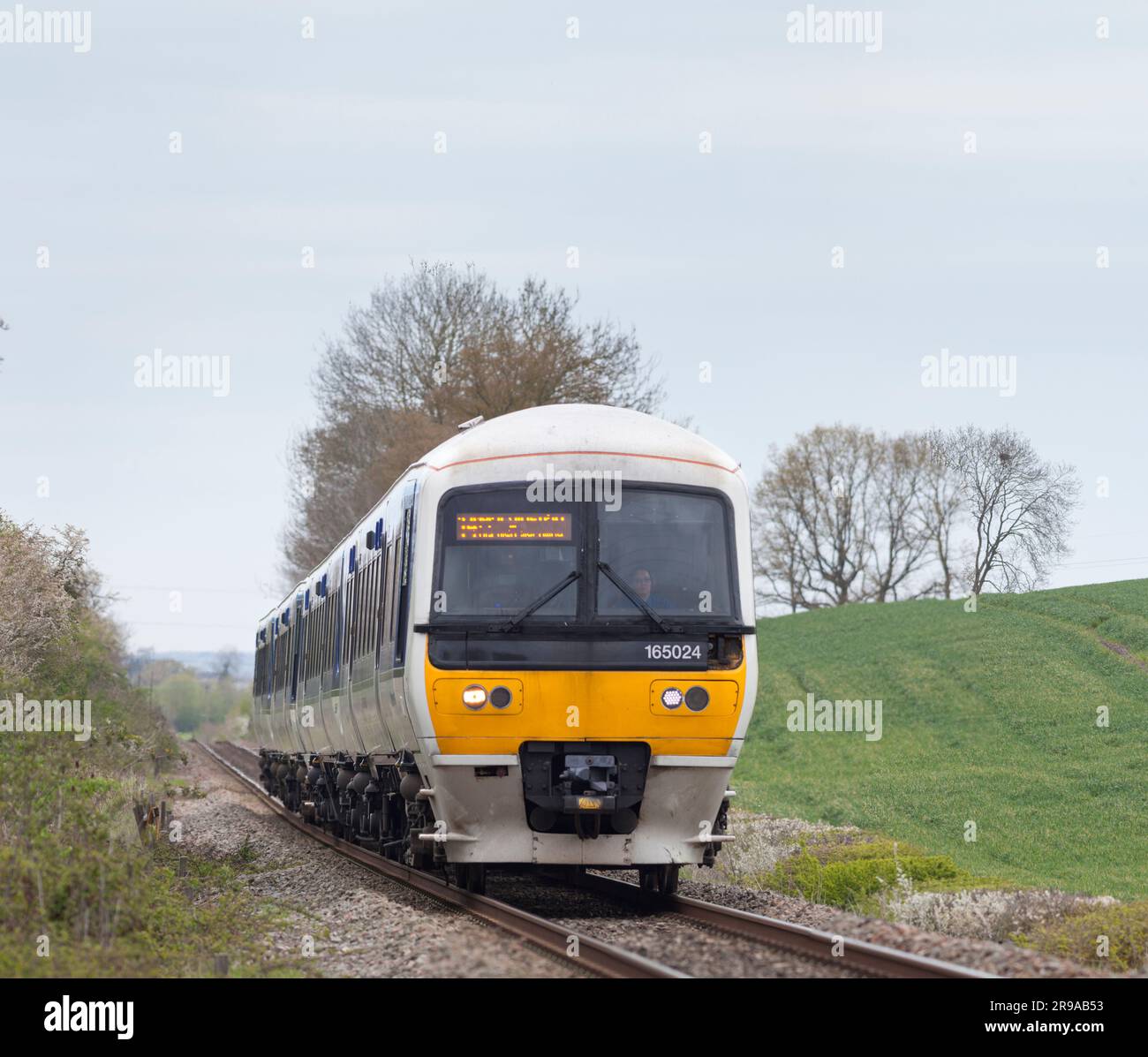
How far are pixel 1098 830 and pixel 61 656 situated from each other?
55.3ft

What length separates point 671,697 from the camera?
12.1 metres

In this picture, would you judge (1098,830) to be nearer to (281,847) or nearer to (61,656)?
(281,847)

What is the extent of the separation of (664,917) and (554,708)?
1796 millimetres

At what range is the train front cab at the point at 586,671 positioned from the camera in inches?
→ 473

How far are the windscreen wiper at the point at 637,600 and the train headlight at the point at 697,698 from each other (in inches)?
17.7

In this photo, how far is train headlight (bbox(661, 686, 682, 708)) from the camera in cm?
1210

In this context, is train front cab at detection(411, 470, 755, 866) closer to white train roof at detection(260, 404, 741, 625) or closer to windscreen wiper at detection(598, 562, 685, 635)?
windscreen wiper at detection(598, 562, 685, 635)

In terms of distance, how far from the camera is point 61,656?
28.4m

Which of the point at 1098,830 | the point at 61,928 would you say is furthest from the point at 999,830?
the point at 61,928

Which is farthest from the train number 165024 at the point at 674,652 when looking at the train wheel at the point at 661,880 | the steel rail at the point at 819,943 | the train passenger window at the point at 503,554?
the train wheel at the point at 661,880

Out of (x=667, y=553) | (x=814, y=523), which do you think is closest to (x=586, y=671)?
(x=667, y=553)

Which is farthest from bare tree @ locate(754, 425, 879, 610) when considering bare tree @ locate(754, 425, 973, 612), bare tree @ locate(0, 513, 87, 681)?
bare tree @ locate(0, 513, 87, 681)

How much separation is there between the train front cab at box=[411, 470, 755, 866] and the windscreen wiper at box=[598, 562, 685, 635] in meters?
0.01

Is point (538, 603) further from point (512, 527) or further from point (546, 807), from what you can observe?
point (546, 807)
